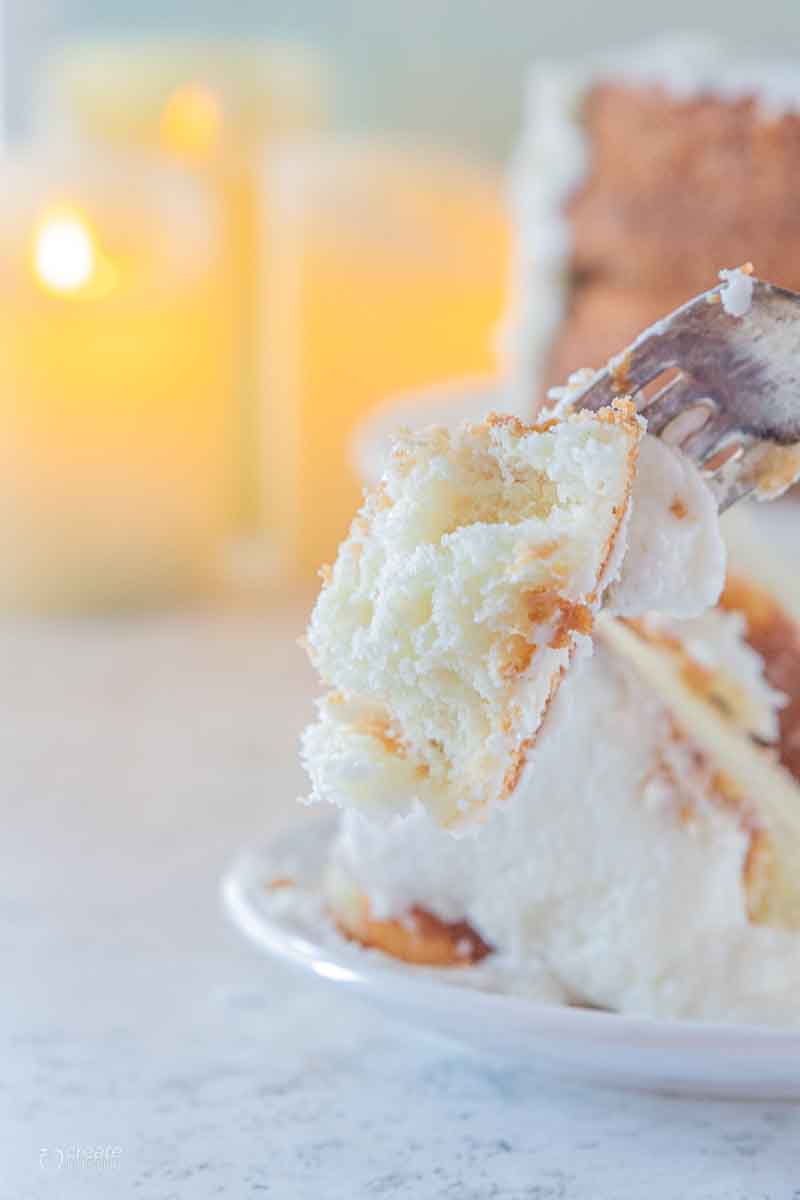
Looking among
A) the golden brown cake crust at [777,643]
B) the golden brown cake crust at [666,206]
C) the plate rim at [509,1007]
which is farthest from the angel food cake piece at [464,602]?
the golden brown cake crust at [666,206]

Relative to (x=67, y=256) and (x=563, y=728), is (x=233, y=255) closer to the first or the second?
(x=67, y=256)

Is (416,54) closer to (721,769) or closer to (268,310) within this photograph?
(268,310)

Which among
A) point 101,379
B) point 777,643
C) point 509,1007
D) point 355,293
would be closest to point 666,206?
point 355,293

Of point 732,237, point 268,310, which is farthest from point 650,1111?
point 268,310

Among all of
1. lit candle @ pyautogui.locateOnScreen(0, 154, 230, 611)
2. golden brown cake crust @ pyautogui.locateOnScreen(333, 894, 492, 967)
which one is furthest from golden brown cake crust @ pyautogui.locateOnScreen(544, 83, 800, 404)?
golden brown cake crust @ pyautogui.locateOnScreen(333, 894, 492, 967)

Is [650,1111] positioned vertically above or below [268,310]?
below

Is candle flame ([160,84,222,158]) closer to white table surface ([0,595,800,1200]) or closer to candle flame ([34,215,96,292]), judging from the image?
candle flame ([34,215,96,292])
